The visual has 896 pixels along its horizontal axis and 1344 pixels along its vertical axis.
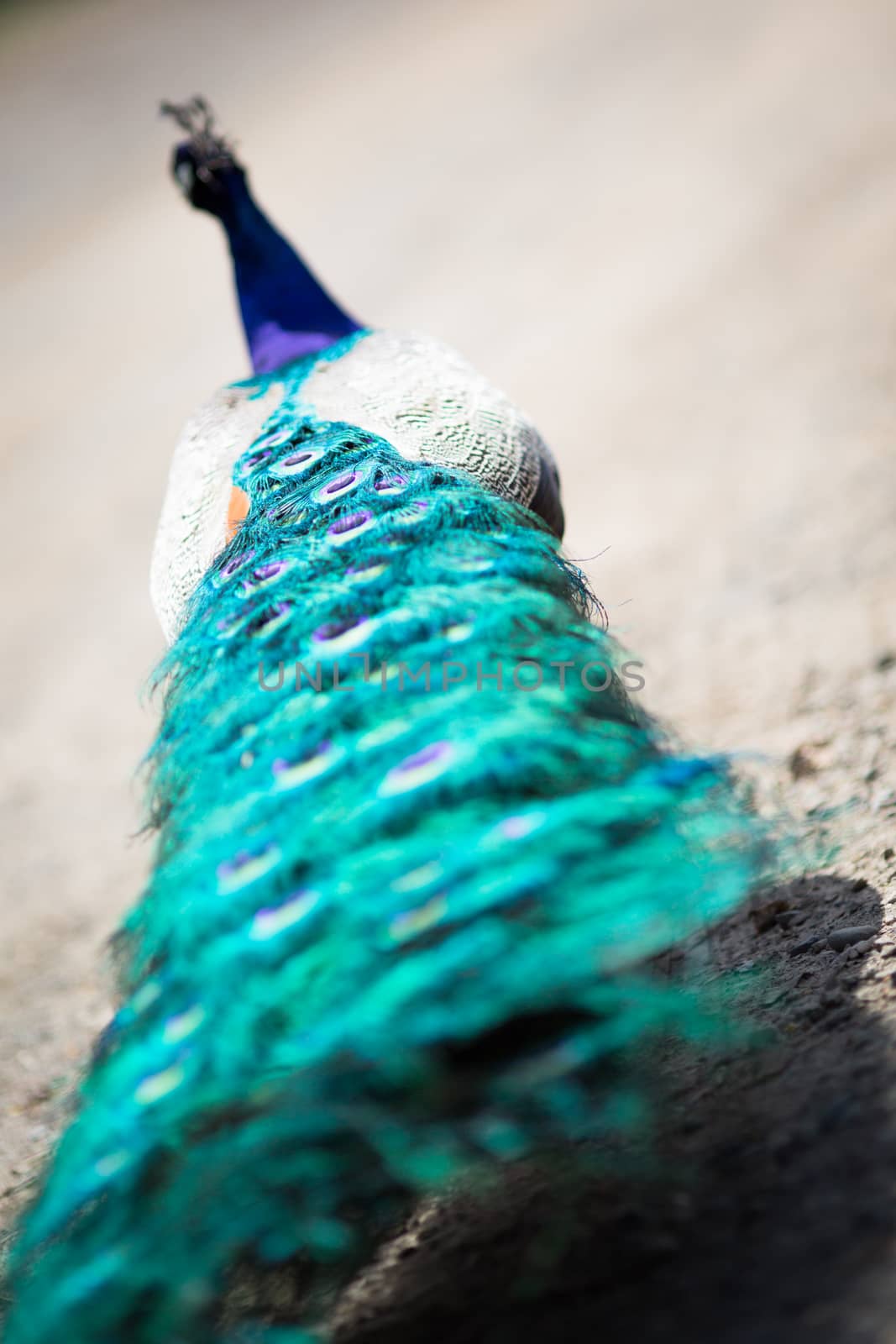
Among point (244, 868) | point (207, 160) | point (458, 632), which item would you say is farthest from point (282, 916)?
point (207, 160)

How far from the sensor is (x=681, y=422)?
20.6 ft

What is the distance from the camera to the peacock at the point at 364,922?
125 cm

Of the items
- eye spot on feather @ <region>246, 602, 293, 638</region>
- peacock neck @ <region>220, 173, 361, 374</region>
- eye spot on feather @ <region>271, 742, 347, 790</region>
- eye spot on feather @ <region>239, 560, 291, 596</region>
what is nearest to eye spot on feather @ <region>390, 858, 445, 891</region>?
eye spot on feather @ <region>271, 742, 347, 790</region>

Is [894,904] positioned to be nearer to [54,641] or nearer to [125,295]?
[54,641]

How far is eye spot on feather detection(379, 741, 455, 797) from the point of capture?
4.55 ft

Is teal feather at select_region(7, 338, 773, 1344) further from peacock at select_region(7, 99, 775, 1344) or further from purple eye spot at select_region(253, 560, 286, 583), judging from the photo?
purple eye spot at select_region(253, 560, 286, 583)

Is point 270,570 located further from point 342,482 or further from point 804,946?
point 804,946

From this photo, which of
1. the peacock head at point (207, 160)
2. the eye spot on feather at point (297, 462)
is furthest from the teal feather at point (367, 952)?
the peacock head at point (207, 160)

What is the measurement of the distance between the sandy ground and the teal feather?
33 cm

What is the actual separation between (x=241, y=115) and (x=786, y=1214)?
17072mm

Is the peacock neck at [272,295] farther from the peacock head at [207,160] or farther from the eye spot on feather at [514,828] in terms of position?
the eye spot on feather at [514,828]

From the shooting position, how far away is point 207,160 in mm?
3293

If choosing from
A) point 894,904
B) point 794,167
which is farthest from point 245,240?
point 794,167

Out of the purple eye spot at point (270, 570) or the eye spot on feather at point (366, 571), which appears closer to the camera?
the eye spot on feather at point (366, 571)
